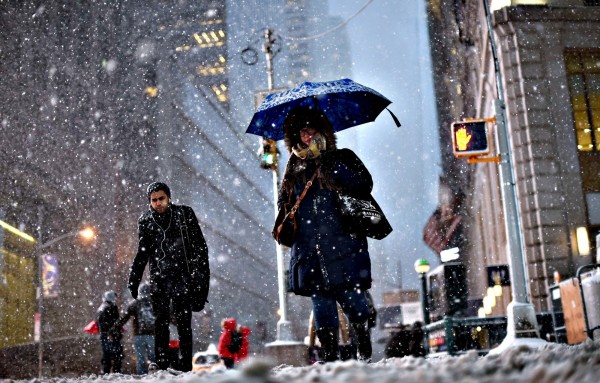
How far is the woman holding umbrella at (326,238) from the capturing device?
4.76 meters

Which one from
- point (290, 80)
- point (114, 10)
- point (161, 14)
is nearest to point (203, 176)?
point (114, 10)

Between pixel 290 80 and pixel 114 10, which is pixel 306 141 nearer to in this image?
pixel 114 10

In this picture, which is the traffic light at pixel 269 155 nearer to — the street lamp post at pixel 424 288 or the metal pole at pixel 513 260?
the street lamp post at pixel 424 288

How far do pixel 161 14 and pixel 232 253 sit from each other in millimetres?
36407

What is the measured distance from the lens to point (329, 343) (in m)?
4.88

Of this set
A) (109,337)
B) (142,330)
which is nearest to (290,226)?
(142,330)

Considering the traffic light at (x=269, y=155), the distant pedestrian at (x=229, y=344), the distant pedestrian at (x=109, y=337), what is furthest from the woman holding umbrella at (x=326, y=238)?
the traffic light at (x=269, y=155)

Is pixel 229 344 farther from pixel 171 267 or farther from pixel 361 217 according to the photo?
pixel 361 217

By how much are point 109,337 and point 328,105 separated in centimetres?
925

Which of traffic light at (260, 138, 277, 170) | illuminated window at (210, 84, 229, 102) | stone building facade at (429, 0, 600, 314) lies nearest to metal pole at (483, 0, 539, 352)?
stone building facade at (429, 0, 600, 314)

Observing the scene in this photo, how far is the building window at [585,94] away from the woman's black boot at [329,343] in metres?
14.8

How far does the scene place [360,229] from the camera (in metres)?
4.80

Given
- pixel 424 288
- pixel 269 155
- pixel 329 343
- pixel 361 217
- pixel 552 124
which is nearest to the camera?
pixel 361 217

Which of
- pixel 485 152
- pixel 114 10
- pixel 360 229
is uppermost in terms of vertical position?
pixel 114 10
